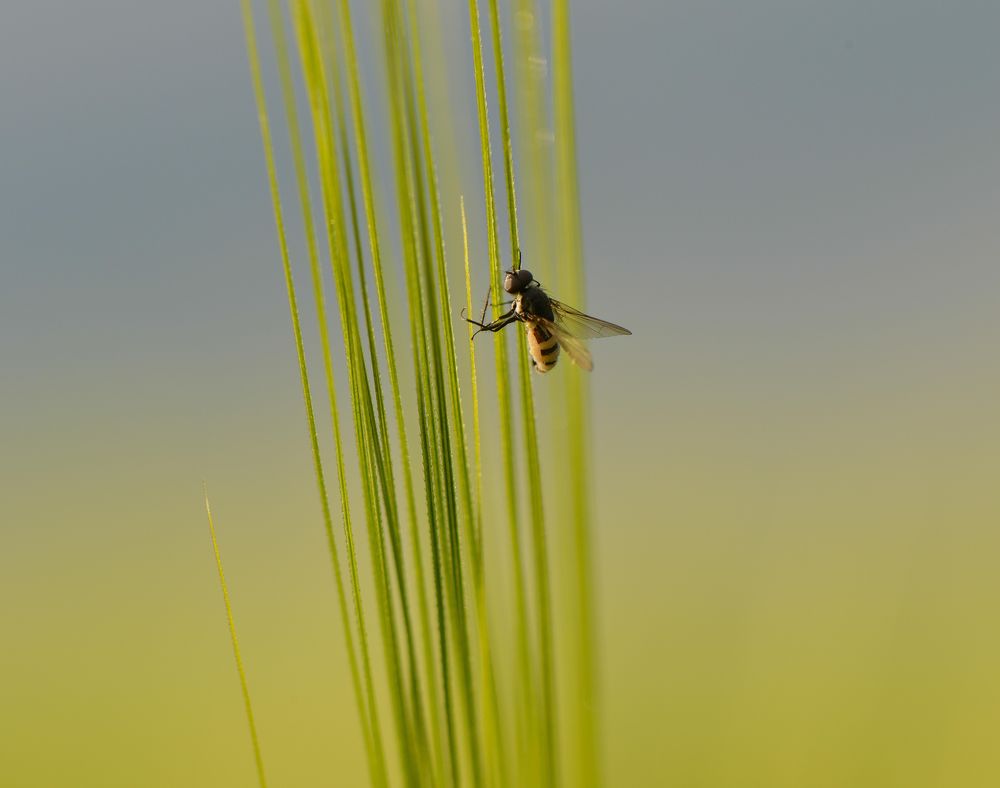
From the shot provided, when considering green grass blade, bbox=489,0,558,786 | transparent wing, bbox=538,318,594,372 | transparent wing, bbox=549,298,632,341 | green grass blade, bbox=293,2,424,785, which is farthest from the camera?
transparent wing, bbox=549,298,632,341

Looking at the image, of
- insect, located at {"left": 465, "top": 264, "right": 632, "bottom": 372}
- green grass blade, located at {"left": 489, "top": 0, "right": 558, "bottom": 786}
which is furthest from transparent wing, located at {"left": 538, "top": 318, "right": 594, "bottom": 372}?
green grass blade, located at {"left": 489, "top": 0, "right": 558, "bottom": 786}

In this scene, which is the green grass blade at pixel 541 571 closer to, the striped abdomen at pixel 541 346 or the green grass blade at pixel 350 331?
the green grass blade at pixel 350 331

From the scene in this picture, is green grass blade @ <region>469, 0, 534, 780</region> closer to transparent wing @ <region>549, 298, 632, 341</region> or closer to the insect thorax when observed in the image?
the insect thorax

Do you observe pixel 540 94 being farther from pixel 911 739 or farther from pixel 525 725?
pixel 911 739

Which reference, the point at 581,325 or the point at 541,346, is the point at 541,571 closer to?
the point at 541,346

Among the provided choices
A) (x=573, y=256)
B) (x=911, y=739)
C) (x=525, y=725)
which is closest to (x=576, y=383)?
(x=573, y=256)

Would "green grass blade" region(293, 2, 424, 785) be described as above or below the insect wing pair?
above

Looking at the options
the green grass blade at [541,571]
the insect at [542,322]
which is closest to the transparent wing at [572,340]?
the insect at [542,322]
